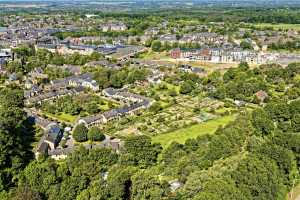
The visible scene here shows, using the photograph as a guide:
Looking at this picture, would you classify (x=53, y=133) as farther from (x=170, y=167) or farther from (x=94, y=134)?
(x=170, y=167)

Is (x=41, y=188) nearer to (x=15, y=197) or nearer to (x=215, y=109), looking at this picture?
(x=15, y=197)

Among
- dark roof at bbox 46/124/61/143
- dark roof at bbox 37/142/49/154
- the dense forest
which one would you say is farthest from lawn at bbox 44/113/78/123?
dark roof at bbox 37/142/49/154

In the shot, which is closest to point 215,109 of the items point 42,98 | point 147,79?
point 147,79

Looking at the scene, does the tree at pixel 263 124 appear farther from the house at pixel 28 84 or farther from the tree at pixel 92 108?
the house at pixel 28 84

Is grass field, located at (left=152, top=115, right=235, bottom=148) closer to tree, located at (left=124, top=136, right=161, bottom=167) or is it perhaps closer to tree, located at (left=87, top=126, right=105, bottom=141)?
tree, located at (left=124, top=136, right=161, bottom=167)

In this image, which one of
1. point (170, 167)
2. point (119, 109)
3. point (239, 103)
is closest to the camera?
point (170, 167)

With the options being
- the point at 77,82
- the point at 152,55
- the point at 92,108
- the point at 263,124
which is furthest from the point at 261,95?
the point at 152,55
